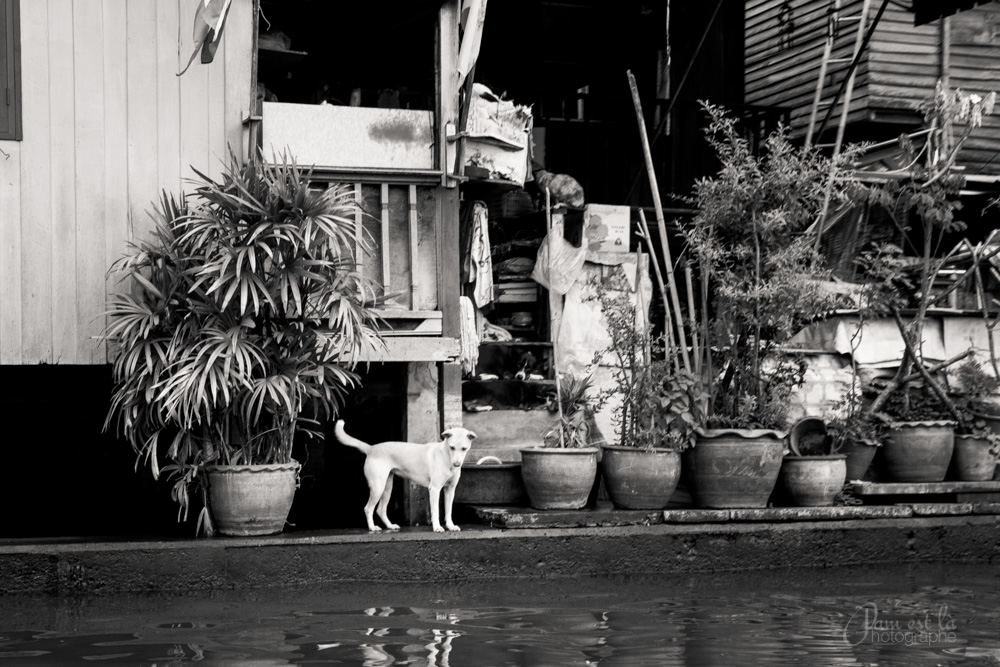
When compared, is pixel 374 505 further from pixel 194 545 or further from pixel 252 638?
pixel 252 638

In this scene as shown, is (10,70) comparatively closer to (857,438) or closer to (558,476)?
(558,476)

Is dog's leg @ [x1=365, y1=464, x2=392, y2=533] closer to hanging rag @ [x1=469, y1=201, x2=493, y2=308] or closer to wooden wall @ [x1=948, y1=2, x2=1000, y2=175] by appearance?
hanging rag @ [x1=469, y1=201, x2=493, y2=308]

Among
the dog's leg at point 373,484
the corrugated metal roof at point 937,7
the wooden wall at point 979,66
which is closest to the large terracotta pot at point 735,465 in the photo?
the dog's leg at point 373,484

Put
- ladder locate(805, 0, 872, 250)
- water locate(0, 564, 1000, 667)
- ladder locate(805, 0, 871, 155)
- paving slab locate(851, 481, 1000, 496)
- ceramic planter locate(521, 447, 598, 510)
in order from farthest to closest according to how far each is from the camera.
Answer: ladder locate(805, 0, 871, 155) → ladder locate(805, 0, 872, 250) → paving slab locate(851, 481, 1000, 496) → ceramic planter locate(521, 447, 598, 510) → water locate(0, 564, 1000, 667)

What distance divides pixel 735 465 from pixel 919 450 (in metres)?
1.78

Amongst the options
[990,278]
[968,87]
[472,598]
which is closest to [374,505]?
[472,598]

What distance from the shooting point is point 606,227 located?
11141 mm

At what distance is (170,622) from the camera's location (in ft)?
21.1

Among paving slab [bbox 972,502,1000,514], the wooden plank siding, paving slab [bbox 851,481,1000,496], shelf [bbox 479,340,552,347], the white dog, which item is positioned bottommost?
paving slab [bbox 972,502,1000,514]

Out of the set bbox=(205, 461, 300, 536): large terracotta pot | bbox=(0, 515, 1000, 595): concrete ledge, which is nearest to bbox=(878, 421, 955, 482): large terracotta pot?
bbox=(0, 515, 1000, 595): concrete ledge

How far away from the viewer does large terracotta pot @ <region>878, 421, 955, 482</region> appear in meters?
9.33

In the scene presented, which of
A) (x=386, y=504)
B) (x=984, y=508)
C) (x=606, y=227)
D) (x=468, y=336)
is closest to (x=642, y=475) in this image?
(x=386, y=504)

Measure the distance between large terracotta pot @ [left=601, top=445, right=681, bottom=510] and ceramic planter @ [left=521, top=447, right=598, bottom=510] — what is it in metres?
0.19

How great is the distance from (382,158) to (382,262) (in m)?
0.77
